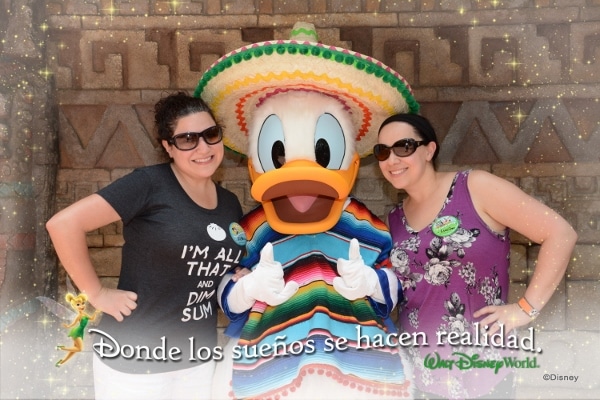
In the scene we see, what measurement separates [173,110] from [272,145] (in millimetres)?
416


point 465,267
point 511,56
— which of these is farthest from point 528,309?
point 511,56

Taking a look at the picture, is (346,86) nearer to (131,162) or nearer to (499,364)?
(499,364)

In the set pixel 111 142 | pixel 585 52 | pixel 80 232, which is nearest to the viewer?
pixel 80 232

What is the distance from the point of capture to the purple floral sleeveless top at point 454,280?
6.32ft

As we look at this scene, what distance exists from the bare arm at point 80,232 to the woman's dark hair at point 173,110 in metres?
0.38

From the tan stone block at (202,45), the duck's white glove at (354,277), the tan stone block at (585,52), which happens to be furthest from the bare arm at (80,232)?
the tan stone block at (585,52)

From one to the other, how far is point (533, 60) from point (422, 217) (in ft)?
4.34

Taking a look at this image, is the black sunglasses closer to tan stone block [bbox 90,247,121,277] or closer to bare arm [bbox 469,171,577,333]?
bare arm [bbox 469,171,577,333]

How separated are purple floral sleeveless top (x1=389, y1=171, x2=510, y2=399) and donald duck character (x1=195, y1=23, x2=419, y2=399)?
12 centimetres

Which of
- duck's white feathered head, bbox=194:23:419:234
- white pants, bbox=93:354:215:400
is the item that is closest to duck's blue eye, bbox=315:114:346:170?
duck's white feathered head, bbox=194:23:419:234

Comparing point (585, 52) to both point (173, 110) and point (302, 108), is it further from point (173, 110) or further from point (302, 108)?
point (173, 110)

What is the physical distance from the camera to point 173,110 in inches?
78.2

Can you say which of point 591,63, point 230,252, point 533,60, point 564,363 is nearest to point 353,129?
point 230,252

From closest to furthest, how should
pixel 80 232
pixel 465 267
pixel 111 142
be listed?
pixel 80 232
pixel 465 267
pixel 111 142
